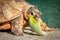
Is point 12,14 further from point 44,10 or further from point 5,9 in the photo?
point 44,10

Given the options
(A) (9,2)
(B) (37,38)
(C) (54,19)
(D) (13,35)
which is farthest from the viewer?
(C) (54,19)

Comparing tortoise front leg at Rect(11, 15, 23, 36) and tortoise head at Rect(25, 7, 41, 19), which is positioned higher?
tortoise head at Rect(25, 7, 41, 19)

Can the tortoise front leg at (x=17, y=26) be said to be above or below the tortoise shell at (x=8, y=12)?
below

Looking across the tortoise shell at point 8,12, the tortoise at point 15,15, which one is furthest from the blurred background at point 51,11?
the tortoise shell at point 8,12

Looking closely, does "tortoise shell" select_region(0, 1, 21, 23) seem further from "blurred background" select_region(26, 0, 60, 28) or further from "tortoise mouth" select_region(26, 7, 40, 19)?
"blurred background" select_region(26, 0, 60, 28)

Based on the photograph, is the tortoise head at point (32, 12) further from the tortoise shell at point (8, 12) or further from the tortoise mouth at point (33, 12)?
the tortoise shell at point (8, 12)

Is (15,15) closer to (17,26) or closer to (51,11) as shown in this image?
(17,26)

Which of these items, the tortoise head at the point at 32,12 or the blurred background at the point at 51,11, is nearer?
the tortoise head at the point at 32,12

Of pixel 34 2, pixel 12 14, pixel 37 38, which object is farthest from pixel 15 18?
pixel 34 2

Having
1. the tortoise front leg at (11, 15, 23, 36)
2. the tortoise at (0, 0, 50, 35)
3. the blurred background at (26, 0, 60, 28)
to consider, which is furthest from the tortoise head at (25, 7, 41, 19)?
the blurred background at (26, 0, 60, 28)
